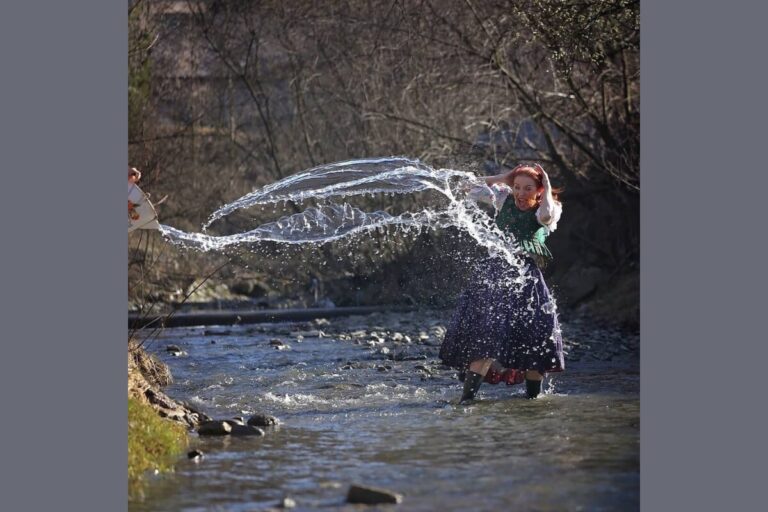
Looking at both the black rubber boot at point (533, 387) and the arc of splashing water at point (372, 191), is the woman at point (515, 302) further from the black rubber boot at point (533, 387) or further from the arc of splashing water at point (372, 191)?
the black rubber boot at point (533, 387)

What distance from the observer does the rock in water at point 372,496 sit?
7.04 metres

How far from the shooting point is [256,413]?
33.1 feet

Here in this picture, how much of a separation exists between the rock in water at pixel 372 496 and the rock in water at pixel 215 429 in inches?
90.1

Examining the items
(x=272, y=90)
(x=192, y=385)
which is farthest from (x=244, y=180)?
(x=192, y=385)

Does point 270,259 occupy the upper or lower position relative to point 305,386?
upper

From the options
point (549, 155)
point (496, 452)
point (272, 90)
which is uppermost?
point (272, 90)

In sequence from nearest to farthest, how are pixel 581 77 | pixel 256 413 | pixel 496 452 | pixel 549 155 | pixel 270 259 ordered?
1. pixel 496 452
2. pixel 256 413
3. pixel 581 77
4. pixel 549 155
5. pixel 270 259

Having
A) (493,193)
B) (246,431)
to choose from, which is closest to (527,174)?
(493,193)

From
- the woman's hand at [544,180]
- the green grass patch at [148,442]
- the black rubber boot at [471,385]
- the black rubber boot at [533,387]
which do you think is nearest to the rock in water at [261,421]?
the green grass patch at [148,442]

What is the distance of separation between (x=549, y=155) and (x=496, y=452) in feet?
36.7

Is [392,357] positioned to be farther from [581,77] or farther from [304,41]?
[304,41]

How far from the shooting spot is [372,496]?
7.05 meters

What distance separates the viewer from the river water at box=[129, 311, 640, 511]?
7.24 metres

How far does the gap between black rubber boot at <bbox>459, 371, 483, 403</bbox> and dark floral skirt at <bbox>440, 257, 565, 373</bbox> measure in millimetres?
111
